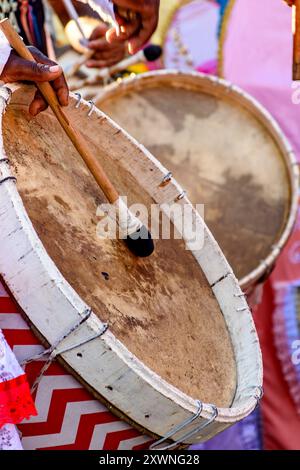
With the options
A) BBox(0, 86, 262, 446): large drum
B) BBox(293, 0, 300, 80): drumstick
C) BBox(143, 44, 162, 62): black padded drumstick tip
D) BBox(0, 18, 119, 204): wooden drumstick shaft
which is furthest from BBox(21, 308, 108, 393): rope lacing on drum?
BBox(143, 44, 162, 62): black padded drumstick tip

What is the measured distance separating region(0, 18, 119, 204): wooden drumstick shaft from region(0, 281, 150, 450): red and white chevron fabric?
32 centimetres

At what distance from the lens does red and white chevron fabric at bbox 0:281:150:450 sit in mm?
1043

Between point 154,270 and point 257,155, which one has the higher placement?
point 154,270

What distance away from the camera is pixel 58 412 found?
1095mm

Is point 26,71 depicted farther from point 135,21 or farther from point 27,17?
point 27,17

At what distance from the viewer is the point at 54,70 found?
1172 mm

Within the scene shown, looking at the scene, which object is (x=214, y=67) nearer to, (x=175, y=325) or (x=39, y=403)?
(x=175, y=325)

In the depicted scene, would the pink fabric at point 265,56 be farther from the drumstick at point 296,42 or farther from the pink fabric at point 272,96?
the drumstick at point 296,42

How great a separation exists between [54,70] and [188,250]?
49 cm

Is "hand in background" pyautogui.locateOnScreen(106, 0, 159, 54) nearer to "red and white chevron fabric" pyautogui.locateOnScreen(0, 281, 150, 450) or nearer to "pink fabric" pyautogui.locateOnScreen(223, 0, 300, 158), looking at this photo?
"red and white chevron fabric" pyautogui.locateOnScreen(0, 281, 150, 450)

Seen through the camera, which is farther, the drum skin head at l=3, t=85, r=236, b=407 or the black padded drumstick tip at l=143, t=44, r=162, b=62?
the black padded drumstick tip at l=143, t=44, r=162, b=62
